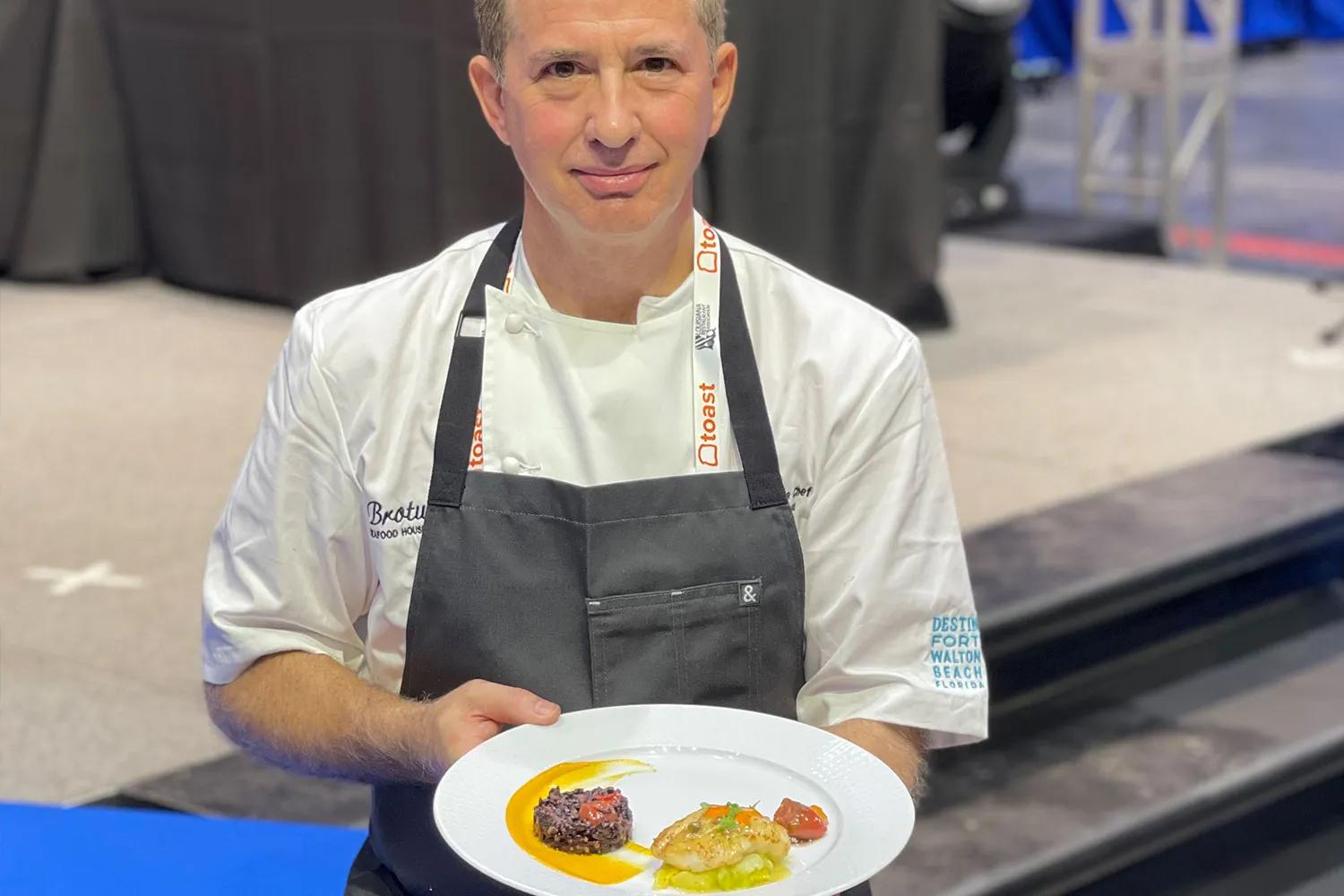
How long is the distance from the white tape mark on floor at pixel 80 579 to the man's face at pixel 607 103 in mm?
2076

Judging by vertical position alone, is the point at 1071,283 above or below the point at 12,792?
below

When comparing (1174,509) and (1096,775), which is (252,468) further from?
(1174,509)

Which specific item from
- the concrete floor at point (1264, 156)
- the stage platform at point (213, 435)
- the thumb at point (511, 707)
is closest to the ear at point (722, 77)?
the thumb at point (511, 707)

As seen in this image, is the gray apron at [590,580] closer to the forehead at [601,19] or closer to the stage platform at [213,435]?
the forehead at [601,19]

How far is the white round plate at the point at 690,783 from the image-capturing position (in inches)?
48.6

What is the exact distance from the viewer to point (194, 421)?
4.29 metres

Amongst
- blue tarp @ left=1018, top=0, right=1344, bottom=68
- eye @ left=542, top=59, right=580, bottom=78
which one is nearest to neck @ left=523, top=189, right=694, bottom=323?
eye @ left=542, top=59, right=580, bottom=78

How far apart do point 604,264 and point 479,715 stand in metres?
0.41

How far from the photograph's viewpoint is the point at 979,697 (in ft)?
5.17

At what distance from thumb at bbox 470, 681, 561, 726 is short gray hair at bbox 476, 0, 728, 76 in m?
0.53

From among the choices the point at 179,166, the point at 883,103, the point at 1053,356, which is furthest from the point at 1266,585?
the point at 179,166

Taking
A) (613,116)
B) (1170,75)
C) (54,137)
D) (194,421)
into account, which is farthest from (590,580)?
(1170,75)

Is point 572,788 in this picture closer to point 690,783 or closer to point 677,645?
point 690,783

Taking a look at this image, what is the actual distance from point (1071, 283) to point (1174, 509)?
105 inches
